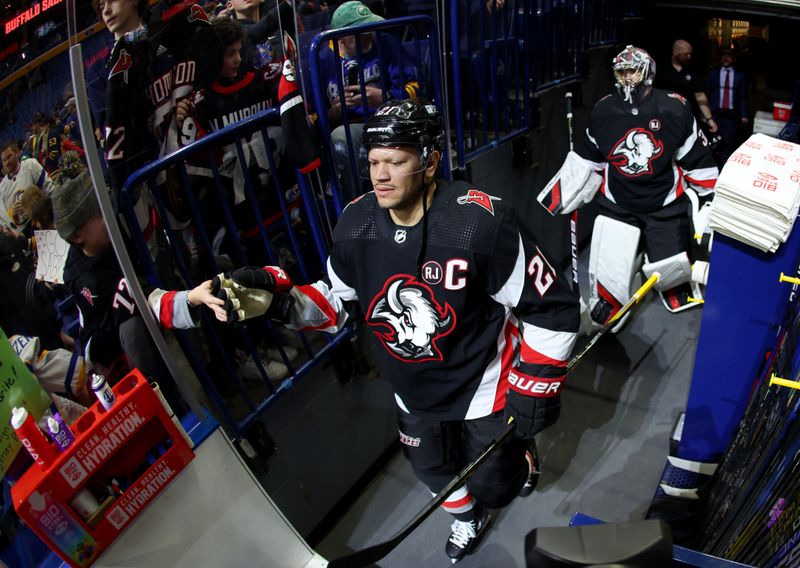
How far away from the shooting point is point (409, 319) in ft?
5.72

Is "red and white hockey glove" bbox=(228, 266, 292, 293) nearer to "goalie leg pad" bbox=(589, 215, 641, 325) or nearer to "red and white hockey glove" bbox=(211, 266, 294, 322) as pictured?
"red and white hockey glove" bbox=(211, 266, 294, 322)

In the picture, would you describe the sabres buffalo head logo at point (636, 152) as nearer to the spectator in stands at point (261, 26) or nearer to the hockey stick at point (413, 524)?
the hockey stick at point (413, 524)

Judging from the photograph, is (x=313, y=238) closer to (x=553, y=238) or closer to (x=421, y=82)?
(x=421, y=82)

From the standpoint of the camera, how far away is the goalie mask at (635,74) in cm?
283

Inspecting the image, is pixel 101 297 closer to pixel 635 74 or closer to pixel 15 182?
pixel 15 182

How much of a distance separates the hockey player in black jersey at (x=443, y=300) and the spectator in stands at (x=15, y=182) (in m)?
0.73

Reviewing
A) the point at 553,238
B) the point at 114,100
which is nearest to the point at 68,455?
the point at 114,100

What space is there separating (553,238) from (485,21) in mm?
1519

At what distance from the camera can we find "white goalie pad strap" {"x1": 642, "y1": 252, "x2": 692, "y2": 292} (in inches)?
115

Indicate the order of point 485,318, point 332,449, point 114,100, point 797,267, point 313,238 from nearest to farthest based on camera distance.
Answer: point 114,100 < point 797,267 < point 485,318 < point 313,238 < point 332,449

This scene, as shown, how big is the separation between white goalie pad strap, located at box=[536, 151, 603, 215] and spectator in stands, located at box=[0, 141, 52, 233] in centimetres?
243

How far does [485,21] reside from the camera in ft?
10.00

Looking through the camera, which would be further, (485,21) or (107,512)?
(485,21)

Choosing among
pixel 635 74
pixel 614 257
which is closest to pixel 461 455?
pixel 614 257
